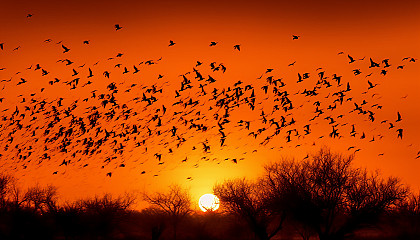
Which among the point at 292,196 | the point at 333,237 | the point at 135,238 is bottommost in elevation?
the point at 333,237

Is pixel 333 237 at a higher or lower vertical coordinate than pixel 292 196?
lower

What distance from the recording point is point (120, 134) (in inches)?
1566

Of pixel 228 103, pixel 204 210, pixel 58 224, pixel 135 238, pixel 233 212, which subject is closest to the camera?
pixel 228 103

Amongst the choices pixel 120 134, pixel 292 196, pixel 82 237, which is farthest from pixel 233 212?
pixel 120 134

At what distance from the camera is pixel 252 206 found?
66.2m

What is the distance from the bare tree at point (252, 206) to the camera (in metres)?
64.6

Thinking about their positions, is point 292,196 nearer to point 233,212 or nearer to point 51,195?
point 233,212

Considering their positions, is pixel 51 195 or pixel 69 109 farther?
→ pixel 51 195

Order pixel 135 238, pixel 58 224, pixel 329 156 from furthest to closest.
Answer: pixel 135 238 → pixel 58 224 → pixel 329 156

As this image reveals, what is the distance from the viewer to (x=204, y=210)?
105500 millimetres

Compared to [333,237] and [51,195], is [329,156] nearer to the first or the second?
[333,237]

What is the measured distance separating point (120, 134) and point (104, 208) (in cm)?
4993

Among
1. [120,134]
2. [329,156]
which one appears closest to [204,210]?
[329,156]

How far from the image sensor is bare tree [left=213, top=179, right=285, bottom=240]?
6456 cm
